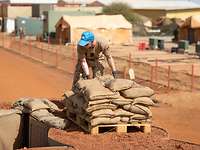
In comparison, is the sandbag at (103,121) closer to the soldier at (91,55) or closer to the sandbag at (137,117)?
the sandbag at (137,117)

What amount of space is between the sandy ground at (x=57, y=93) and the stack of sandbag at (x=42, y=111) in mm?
2969

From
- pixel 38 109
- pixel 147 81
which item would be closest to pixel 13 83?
pixel 147 81

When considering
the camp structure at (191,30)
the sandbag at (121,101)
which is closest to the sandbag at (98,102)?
the sandbag at (121,101)

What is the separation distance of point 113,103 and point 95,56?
261cm

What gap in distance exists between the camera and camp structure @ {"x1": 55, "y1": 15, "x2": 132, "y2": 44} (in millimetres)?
46969

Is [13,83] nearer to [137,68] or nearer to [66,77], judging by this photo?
[66,77]

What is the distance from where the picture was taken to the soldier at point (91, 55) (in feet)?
36.5

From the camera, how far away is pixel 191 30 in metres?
50.1

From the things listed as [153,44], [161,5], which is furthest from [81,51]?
[161,5]

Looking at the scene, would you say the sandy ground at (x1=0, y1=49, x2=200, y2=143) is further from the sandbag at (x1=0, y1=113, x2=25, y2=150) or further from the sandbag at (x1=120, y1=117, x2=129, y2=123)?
the sandbag at (x1=0, y1=113, x2=25, y2=150)

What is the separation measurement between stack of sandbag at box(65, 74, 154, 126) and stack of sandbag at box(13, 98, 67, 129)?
47 centimetres

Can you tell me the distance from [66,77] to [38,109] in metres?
13.0

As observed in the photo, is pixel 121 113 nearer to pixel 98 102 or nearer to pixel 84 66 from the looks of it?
pixel 98 102

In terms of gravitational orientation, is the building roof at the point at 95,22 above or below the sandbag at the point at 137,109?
above
